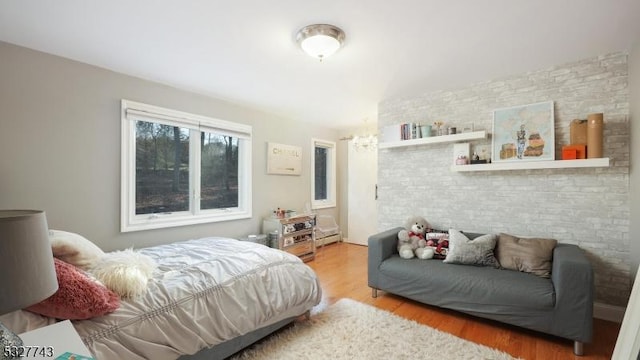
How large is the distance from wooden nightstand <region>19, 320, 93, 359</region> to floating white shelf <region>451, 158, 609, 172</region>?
321 centimetres

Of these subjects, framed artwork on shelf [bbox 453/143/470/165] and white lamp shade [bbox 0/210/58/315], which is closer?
white lamp shade [bbox 0/210/58/315]

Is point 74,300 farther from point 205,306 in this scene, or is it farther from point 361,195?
point 361,195

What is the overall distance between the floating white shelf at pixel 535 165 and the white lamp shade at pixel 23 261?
3.21 m

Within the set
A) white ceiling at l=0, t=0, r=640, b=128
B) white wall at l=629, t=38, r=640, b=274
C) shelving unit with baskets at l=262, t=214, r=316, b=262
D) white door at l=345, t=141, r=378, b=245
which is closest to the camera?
white ceiling at l=0, t=0, r=640, b=128

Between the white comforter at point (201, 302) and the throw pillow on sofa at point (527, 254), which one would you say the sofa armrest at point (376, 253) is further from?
the throw pillow on sofa at point (527, 254)

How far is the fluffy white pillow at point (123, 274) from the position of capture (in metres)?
1.53

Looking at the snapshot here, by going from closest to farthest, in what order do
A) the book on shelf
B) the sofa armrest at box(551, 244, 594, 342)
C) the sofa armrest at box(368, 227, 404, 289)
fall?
the sofa armrest at box(551, 244, 594, 342) → the sofa armrest at box(368, 227, 404, 289) → the book on shelf

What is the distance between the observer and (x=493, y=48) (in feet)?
7.47

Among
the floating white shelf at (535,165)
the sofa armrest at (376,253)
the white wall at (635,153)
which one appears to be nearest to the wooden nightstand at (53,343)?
the sofa armrest at (376,253)

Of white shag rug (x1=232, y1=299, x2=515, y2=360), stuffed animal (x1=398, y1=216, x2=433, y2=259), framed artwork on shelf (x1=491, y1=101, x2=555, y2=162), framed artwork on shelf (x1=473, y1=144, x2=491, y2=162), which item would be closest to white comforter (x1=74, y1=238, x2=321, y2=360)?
white shag rug (x1=232, y1=299, x2=515, y2=360)

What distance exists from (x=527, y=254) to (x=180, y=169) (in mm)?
3762

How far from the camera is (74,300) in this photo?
50.5 inches

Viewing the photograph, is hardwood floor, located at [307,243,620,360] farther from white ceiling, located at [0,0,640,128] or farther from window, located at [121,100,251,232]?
white ceiling, located at [0,0,640,128]

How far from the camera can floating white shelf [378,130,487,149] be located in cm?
289
